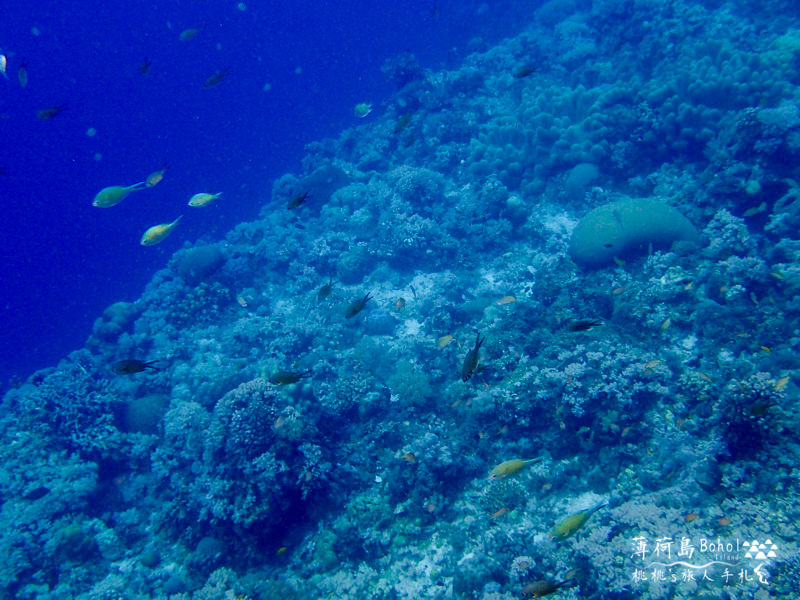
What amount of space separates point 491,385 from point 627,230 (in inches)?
189

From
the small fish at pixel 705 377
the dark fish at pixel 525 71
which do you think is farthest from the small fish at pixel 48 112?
the small fish at pixel 705 377

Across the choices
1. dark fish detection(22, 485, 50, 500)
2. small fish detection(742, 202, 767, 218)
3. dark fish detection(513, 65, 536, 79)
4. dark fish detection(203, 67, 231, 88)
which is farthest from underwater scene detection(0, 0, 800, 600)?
dark fish detection(513, 65, 536, 79)

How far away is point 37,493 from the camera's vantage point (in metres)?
8.84

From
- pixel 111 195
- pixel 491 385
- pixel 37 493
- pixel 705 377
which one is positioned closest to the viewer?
pixel 705 377

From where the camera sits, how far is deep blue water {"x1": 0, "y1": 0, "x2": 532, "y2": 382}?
3791 centimetres

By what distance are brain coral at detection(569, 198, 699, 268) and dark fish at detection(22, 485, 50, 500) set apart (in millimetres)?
13895

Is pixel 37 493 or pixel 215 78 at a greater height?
pixel 215 78

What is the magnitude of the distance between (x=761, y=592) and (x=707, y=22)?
726 inches

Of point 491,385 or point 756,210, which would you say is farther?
point 756,210

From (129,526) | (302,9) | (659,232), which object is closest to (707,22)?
(659,232)

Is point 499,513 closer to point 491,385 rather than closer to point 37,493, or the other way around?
point 491,385

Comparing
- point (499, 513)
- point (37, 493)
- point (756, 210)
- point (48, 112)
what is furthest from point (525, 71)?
point (37, 493)

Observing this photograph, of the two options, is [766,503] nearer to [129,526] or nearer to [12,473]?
[129,526]

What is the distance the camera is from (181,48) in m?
74.4
